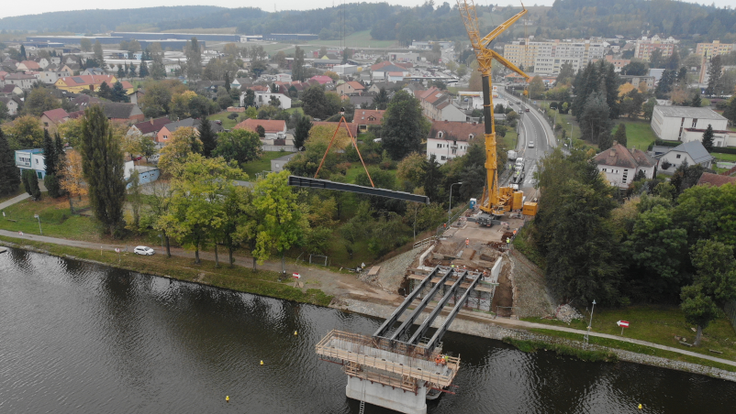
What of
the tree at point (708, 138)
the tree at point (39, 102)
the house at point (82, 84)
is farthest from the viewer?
the house at point (82, 84)

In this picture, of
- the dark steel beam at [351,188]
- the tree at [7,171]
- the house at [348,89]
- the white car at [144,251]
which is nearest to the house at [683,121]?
the dark steel beam at [351,188]

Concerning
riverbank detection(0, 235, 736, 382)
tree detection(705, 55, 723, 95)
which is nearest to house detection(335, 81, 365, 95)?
tree detection(705, 55, 723, 95)

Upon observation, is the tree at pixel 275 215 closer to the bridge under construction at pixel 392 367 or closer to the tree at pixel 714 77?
the bridge under construction at pixel 392 367

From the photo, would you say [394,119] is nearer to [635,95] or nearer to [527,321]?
[527,321]

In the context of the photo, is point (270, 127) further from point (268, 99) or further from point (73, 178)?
point (268, 99)

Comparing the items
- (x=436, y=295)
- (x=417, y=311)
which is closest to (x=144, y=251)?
(x=436, y=295)

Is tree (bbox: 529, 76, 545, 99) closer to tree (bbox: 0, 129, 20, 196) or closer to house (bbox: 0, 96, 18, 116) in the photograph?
tree (bbox: 0, 129, 20, 196)

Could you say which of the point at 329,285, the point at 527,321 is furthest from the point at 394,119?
the point at 527,321
